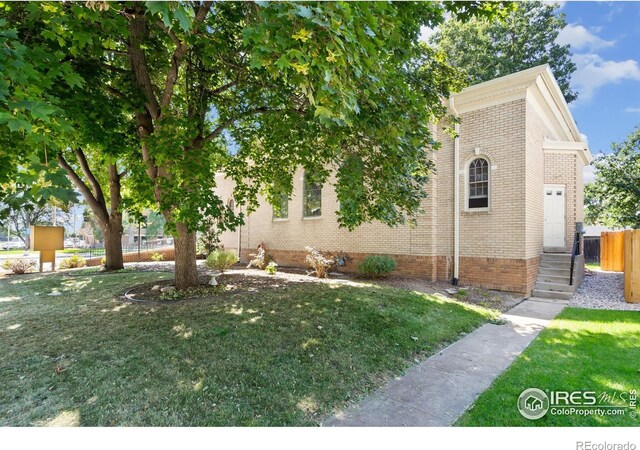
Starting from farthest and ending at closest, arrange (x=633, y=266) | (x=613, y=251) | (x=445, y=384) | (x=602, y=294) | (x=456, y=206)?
1. (x=613, y=251)
2. (x=456, y=206)
3. (x=602, y=294)
4. (x=633, y=266)
5. (x=445, y=384)

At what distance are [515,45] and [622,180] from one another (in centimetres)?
1079

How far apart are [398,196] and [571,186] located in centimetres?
881

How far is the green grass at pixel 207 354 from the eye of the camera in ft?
9.47

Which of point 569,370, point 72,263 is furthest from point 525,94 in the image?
point 72,263

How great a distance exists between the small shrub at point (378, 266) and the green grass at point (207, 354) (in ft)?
10.6

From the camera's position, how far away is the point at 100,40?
15.9 feet

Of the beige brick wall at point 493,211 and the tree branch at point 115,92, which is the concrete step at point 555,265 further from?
the tree branch at point 115,92

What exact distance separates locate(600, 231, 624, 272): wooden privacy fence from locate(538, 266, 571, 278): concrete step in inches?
A: 186

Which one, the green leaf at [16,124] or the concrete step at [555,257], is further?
the concrete step at [555,257]

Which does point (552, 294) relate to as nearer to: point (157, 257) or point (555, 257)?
point (555, 257)

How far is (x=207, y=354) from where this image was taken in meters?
3.83

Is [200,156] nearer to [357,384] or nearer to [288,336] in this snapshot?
[288,336]

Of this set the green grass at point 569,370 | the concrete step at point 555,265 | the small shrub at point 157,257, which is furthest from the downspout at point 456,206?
the small shrub at point 157,257

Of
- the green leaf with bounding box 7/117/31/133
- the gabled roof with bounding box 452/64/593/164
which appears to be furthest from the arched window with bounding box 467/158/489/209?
the green leaf with bounding box 7/117/31/133
